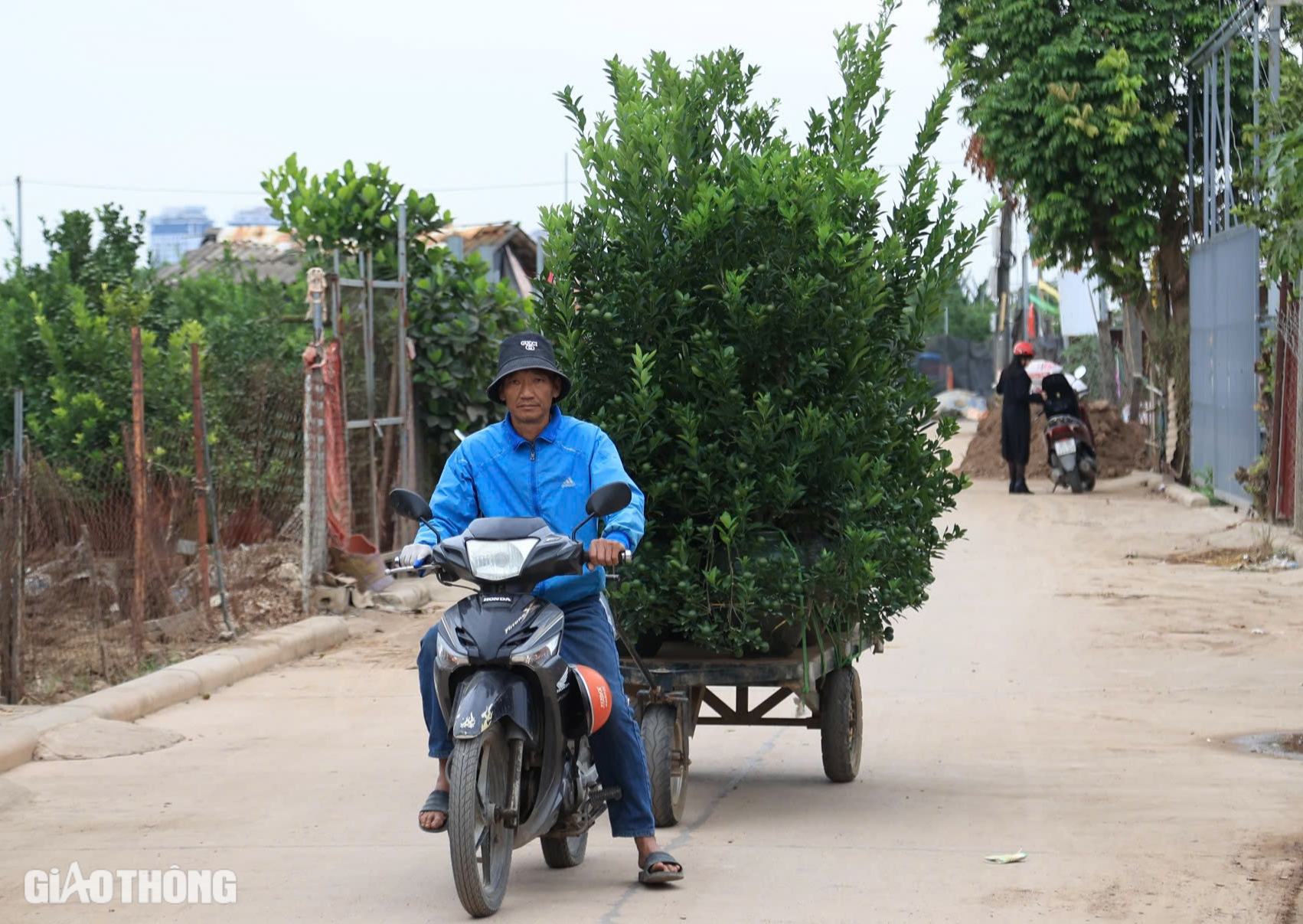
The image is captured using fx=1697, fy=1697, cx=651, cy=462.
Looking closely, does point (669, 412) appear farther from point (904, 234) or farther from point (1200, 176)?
point (1200, 176)

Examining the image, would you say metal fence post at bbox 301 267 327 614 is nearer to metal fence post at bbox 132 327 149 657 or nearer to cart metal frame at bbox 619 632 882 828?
metal fence post at bbox 132 327 149 657

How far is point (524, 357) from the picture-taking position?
5.71 meters

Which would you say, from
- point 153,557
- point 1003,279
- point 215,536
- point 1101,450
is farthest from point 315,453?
point 1003,279

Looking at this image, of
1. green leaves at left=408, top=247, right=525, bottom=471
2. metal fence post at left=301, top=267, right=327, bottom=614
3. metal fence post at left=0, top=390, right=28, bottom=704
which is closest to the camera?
metal fence post at left=0, top=390, right=28, bottom=704

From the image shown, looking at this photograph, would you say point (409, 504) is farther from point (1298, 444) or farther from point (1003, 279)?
point (1003, 279)

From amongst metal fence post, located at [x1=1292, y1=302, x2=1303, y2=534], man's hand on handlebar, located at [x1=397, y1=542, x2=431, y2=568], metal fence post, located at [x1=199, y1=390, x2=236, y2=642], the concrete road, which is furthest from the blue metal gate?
man's hand on handlebar, located at [x1=397, y1=542, x2=431, y2=568]

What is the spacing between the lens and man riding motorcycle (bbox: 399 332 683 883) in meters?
5.65

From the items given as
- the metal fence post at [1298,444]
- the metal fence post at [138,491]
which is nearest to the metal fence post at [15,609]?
the metal fence post at [138,491]

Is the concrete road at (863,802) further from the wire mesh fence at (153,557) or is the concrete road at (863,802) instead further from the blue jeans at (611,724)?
the wire mesh fence at (153,557)

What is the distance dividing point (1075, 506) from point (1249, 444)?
2845 mm

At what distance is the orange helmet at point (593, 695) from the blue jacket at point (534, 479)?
283 mm

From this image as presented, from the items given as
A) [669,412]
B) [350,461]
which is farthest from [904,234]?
[350,461]

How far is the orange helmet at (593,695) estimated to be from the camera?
543 cm

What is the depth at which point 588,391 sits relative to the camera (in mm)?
7066
